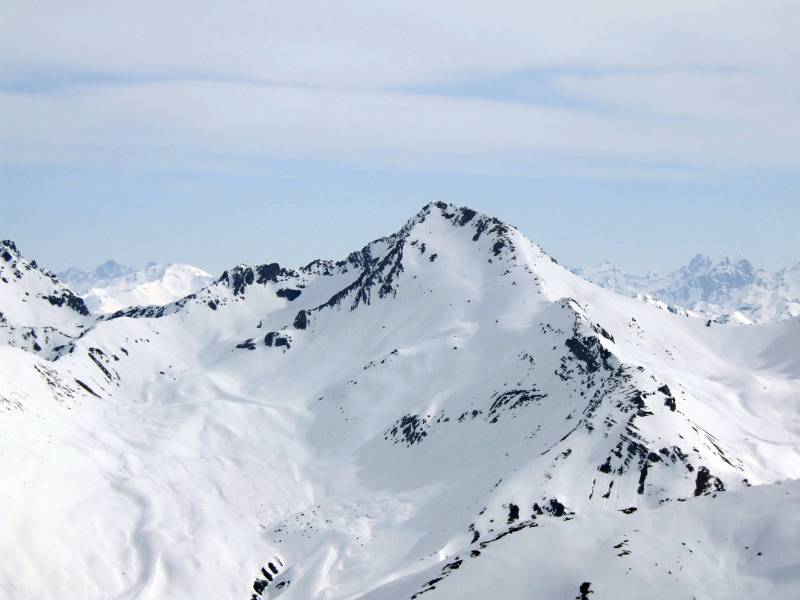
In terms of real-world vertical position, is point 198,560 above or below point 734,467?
below

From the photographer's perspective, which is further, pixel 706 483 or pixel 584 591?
pixel 706 483

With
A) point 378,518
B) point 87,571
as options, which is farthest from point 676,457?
point 87,571

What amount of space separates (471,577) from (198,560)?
112m

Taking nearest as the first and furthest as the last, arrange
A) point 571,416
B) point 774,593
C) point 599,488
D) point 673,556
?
point 774,593 < point 673,556 < point 599,488 < point 571,416

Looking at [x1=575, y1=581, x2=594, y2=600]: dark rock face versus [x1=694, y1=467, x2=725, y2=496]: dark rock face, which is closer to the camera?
[x1=575, y1=581, x2=594, y2=600]: dark rock face

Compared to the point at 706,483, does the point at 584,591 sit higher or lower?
higher

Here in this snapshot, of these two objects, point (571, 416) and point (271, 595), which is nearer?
point (271, 595)

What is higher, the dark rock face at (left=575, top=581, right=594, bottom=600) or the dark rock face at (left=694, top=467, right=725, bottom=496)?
the dark rock face at (left=575, top=581, right=594, bottom=600)

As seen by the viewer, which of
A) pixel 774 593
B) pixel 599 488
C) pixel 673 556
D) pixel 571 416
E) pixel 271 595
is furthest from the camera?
pixel 571 416

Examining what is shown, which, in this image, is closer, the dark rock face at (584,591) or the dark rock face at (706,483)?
the dark rock face at (584,591)

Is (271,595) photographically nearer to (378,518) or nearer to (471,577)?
(378,518)

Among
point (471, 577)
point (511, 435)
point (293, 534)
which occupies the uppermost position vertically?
point (471, 577)

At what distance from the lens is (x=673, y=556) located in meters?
71.1

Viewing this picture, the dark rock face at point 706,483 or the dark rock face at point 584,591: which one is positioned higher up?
the dark rock face at point 584,591
